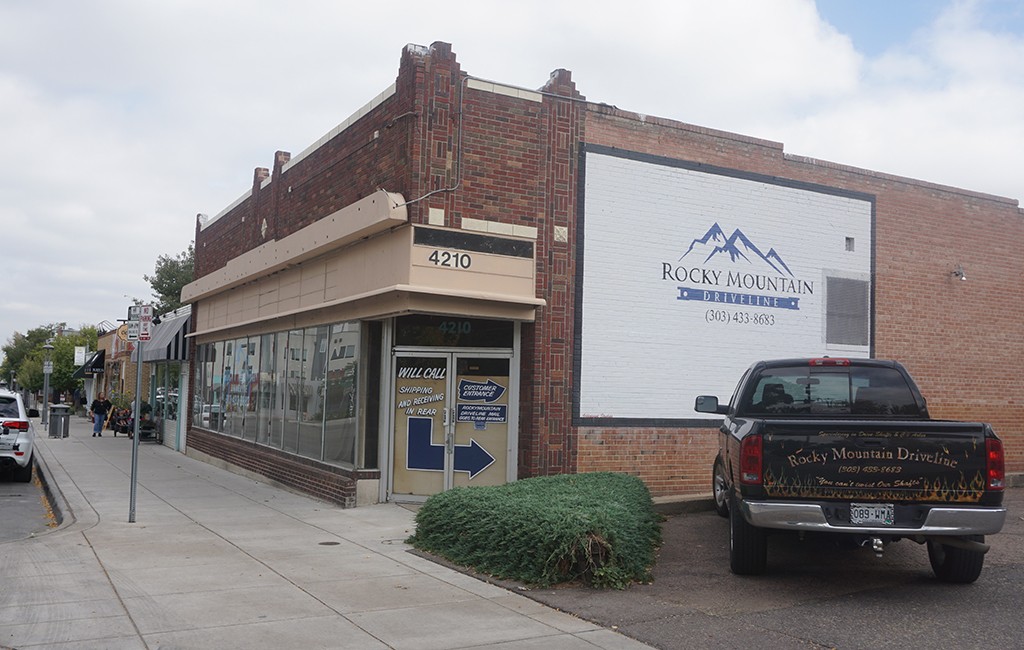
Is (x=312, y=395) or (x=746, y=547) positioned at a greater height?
(x=312, y=395)

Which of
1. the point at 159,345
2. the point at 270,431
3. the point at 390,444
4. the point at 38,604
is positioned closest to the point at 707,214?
the point at 390,444

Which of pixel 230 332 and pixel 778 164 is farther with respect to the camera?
pixel 230 332

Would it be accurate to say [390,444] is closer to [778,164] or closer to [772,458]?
[772,458]

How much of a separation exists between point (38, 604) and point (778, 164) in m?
12.7

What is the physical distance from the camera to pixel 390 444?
514 inches

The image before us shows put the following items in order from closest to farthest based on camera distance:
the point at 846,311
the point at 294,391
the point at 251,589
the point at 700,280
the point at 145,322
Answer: the point at 251,589, the point at 145,322, the point at 700,280, the point at 846,311, the point at 294,391

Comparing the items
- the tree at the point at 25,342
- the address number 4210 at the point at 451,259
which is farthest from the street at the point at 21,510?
the tree at the point at 25,342

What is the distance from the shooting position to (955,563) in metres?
7.94

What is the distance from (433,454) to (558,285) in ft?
9.96

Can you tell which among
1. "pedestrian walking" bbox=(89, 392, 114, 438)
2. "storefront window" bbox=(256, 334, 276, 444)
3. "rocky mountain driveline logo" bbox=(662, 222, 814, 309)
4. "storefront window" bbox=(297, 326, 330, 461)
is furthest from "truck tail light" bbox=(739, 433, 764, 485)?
"pedestrian walking" bbox=(89, 392, 114, 438)

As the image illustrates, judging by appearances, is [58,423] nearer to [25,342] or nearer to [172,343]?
[172,343]

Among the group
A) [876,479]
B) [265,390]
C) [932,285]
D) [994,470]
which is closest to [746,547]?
[876,479]

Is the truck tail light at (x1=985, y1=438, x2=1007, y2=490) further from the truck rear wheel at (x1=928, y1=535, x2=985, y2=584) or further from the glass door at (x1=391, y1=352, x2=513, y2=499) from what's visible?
the glass door at (x1=391, y1=352, x2=513, y2=499)

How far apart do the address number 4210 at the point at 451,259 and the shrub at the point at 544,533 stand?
11.3ft
